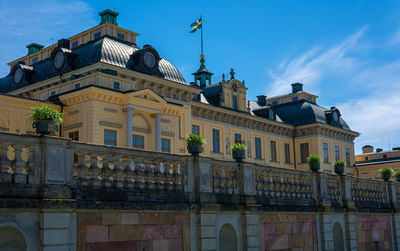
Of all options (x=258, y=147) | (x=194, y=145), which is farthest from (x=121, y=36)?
(x=194, y=145)

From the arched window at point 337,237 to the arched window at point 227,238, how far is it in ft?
20.2

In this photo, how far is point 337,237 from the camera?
62.0 feet

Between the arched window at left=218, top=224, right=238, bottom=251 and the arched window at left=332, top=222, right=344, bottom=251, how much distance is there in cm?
616

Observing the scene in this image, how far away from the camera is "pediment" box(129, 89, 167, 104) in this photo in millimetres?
33312

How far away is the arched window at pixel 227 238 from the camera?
1359 cm

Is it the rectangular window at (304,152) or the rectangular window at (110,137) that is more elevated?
the rectangular window at (304,152)

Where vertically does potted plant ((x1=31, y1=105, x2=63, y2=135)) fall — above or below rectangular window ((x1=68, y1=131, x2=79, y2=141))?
below

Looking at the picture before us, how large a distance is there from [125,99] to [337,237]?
18.5 m

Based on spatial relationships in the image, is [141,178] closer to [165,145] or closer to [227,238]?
[227,238]

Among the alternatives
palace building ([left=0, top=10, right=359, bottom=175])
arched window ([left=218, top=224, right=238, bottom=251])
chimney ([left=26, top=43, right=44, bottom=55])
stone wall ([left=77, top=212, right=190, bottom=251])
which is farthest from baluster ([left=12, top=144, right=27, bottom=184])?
chimney ([left=26, top=43, right=44, bottom=55])

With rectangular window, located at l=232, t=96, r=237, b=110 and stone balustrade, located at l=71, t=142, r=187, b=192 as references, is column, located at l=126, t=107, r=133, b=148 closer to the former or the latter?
rectangular window, located at l=232, t=96, r=237, b=110

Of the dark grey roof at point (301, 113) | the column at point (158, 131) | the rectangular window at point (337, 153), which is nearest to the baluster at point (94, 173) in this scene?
the column at point (158, 131)

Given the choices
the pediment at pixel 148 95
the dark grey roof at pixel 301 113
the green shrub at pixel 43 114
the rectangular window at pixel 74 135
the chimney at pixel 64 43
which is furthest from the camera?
the dark grey roof at pixel 301 113

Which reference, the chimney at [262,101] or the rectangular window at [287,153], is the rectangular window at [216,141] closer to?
the rectangular window at [287,153]
